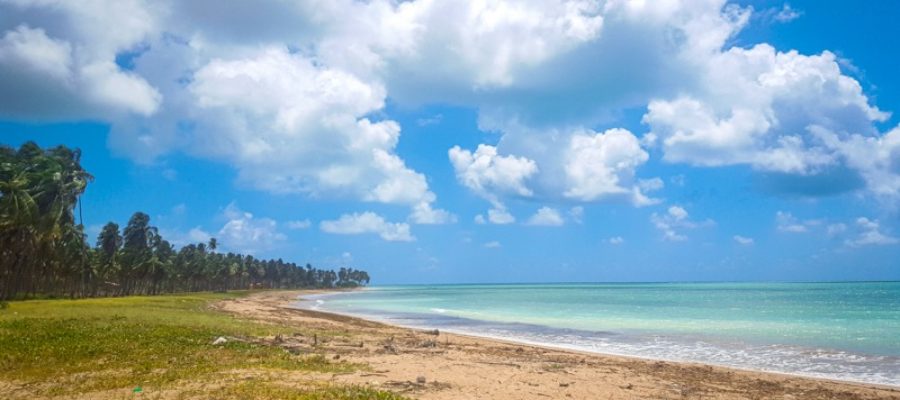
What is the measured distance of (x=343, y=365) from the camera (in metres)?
15.7

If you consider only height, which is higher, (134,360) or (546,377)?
(134,360)

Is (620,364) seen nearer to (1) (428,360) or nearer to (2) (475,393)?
(1) (428,360)

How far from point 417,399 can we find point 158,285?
11893 cm

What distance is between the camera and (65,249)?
212ft

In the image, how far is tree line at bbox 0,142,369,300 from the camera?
A: 1718 inches

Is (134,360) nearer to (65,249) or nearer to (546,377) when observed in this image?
(546,377)

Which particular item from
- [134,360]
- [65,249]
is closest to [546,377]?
[134,360]

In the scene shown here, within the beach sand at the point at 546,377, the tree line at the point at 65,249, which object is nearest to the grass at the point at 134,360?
the beach sand at the point at 546,377

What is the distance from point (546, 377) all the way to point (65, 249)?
226 ft

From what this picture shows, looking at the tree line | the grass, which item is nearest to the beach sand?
the grass

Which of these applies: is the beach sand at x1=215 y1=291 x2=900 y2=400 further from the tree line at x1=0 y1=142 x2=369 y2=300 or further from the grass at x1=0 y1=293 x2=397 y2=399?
the tree line at x1=0 y1=142 x2=369 y2=300

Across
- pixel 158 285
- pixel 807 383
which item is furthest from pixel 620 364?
pixel 158 285

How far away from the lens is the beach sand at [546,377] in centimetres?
1386

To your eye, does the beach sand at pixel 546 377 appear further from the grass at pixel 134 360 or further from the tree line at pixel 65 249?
the tree line at pixel 65 249
